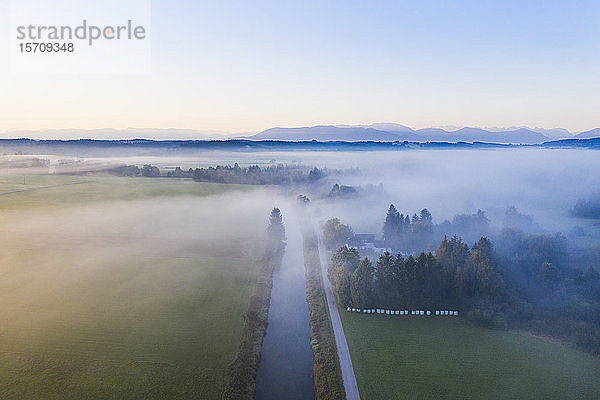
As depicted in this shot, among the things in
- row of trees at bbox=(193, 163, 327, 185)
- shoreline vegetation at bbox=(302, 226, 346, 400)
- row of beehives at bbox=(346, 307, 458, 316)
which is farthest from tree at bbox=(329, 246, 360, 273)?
row of trees at bbox=(193, 163, 327, 185)

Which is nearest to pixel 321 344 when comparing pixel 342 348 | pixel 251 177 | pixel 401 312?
Result: pixel 342 348

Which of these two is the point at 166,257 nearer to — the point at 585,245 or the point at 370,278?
the point at 370,278

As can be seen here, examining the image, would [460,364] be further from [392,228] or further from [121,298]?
[392,228]

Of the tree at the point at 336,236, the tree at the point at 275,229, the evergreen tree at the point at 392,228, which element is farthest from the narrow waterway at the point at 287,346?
the evergreen tree at the point at 392,228

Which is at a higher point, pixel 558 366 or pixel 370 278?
pixel 370 278

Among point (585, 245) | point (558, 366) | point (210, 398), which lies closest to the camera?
point (210, 398)

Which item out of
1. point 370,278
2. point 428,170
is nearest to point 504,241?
point 370,278
